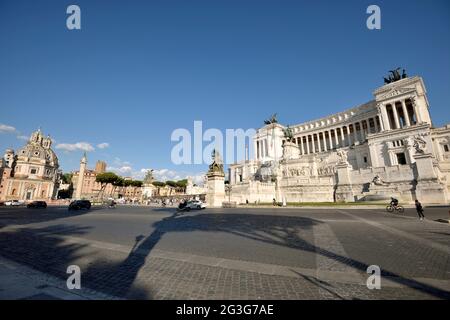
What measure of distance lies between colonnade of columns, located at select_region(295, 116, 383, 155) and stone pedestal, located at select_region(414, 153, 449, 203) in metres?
43.4

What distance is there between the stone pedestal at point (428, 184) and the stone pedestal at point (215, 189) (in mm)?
26927

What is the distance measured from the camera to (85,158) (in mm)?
70812

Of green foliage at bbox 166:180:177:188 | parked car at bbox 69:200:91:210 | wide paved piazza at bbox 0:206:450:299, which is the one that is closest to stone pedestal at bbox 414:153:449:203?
wide paved piazza at bbox 0:206:450:299

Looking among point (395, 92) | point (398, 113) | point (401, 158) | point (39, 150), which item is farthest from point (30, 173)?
point (398, 113)

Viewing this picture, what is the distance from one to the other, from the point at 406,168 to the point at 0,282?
143 ft

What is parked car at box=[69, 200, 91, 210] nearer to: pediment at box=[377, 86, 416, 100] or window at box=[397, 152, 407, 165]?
window at box=[397, 152, 407, 165]

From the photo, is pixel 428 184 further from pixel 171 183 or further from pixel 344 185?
pixel 171 183

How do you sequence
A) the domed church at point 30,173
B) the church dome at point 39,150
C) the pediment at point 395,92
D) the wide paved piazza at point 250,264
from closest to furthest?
1. the wide paved piazza at point 250,264
2. the pediment at point 395,92
3. the domed church at point 30,173
4. the church dome at point 39,150

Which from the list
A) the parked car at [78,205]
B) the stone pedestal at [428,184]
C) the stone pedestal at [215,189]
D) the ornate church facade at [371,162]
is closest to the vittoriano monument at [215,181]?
the stone pedestal at [215,189]

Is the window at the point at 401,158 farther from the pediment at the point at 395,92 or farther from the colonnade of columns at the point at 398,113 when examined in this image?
the pediment at the point at 395,92

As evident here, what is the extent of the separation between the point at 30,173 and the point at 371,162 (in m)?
113

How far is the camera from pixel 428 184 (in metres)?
29.2

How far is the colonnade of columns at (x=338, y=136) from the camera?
72.3 metres
